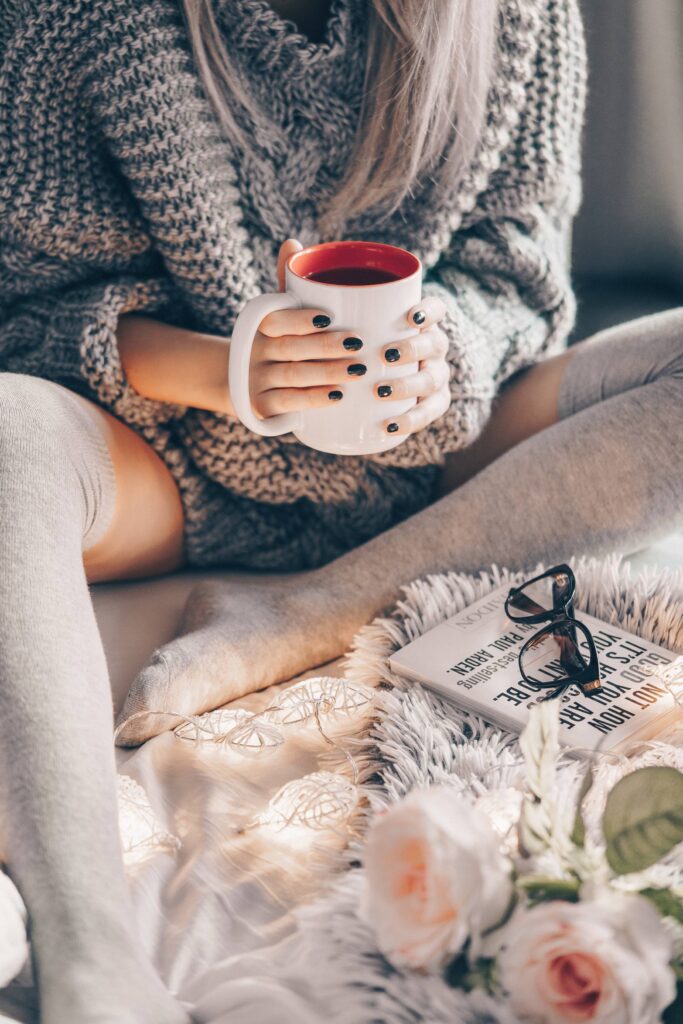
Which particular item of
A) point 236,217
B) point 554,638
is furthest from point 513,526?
point 236,217

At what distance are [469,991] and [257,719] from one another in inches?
13.4

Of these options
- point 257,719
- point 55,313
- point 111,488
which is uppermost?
point 55,313

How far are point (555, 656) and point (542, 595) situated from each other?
0.23 ft

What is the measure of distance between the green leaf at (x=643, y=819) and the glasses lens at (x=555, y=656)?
278 mm

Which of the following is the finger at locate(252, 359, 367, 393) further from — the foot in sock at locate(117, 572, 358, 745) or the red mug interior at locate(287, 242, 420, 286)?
the foot in sock at locate(117, 572, 358, 745)

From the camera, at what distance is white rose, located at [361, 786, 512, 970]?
33 cm

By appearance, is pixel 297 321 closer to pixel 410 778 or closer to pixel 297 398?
pixel 297 398

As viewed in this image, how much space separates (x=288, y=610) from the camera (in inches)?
31.3

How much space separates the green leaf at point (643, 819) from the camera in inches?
14.4

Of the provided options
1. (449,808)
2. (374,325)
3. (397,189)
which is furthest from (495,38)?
(449,808)

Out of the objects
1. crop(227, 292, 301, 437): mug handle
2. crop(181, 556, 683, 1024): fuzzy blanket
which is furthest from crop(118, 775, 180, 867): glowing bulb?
crop(227, 292, 301, 437): mug handle

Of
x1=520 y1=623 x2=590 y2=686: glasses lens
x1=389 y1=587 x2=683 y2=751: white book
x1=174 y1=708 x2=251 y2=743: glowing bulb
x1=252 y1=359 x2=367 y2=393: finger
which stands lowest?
x1=174 y1=708 x2=251 y2=743: glowing bulb

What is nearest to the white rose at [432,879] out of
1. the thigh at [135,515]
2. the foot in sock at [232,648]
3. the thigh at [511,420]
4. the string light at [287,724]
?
the string light at [287,724]

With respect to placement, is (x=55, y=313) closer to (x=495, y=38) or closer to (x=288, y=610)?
(x=288, y=610)
